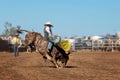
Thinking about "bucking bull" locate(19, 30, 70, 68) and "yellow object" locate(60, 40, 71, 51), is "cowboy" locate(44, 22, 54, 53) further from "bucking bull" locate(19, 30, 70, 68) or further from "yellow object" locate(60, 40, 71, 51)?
"yellow object" locate(60, 40, 71, 51)

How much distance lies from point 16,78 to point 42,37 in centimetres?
552

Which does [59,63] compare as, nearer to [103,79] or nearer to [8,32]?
[103,79]

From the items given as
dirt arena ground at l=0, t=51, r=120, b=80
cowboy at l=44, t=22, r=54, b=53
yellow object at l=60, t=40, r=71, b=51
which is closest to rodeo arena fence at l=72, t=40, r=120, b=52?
dirt arena ground at l=0, t=51, r=120, b=80

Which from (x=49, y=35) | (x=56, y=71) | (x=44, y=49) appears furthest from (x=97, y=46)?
(x=56, y=71)

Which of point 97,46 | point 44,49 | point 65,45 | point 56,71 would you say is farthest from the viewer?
point 97,46

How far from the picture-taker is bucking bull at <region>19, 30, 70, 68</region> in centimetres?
1822

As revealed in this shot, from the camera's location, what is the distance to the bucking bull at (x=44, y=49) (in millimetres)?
18219

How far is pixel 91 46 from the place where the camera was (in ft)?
156

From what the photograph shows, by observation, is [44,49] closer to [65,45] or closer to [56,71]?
[65,45]

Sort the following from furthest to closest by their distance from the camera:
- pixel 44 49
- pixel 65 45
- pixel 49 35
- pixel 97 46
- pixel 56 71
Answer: pixel 97 46 → pixel 65 45 → pixel 49 35 → pixel 44 49 → pixel 56 71

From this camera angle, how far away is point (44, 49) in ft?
59.6

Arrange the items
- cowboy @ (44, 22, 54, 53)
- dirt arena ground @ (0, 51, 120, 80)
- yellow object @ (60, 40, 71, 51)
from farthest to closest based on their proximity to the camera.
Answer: yellow object @ (60, 40, 71, 51)
cowboy @ (44, 22, 54, 53)
dirt arena ground @ (0, 51, 120, 80)

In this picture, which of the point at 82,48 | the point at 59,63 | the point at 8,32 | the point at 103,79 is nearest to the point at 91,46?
the point at 82,48

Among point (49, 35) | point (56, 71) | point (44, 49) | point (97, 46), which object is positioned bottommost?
point (97, 46)
